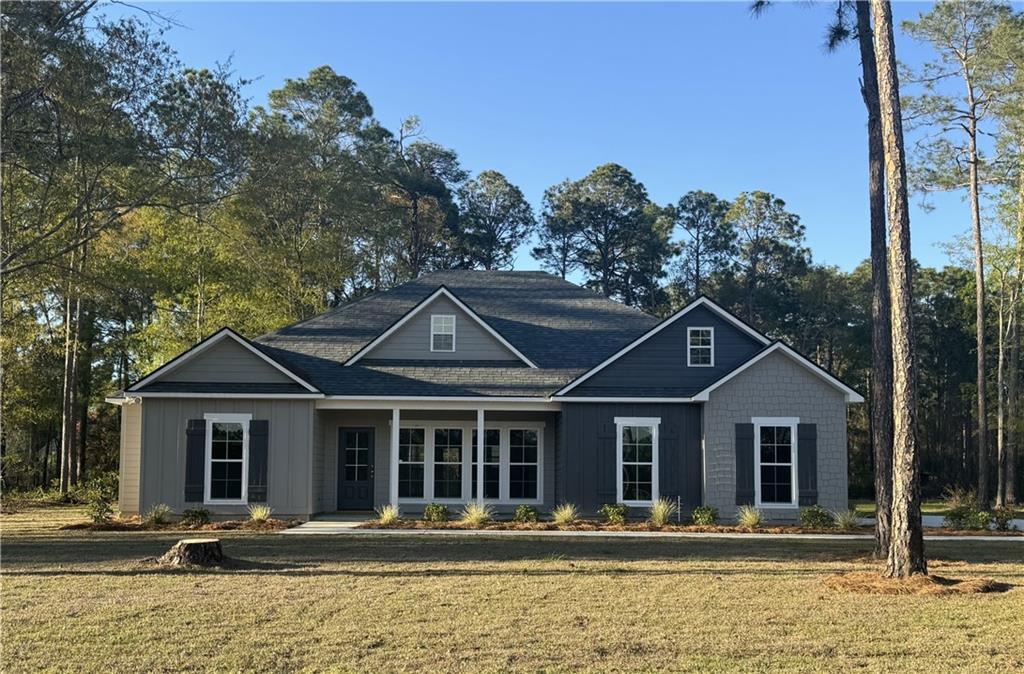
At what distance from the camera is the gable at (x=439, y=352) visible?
21219 millimetres

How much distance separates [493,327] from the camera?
2198 centimetres

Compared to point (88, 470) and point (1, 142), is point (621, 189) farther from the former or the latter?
point (1, 142)

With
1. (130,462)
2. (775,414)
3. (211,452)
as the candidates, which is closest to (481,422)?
(211,452)

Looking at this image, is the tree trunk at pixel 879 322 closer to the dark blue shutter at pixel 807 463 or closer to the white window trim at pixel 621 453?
the dark blue shutter at pixel 807 463

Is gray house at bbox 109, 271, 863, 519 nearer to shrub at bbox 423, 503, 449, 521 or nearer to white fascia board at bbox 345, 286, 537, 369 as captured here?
white fascia board at bbox 345, 286, 537, 369

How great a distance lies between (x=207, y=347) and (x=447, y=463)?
236 inches

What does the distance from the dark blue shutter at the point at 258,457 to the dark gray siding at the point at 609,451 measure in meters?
6.32

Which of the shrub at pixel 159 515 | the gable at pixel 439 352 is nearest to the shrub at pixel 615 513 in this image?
the gable at pixel 439 352

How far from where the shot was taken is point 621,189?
163ft

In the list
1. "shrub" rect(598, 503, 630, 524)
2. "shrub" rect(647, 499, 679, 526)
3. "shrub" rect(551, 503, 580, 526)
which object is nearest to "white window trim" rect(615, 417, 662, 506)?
"shrub" rect(647, 499, 679, 526)

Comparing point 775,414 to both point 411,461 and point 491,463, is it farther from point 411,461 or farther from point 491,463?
point 411,461

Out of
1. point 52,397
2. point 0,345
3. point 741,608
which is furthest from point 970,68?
point 52,397

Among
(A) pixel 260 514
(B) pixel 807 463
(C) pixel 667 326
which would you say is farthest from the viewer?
(C) pixel 667 326

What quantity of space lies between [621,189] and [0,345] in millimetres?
32288
